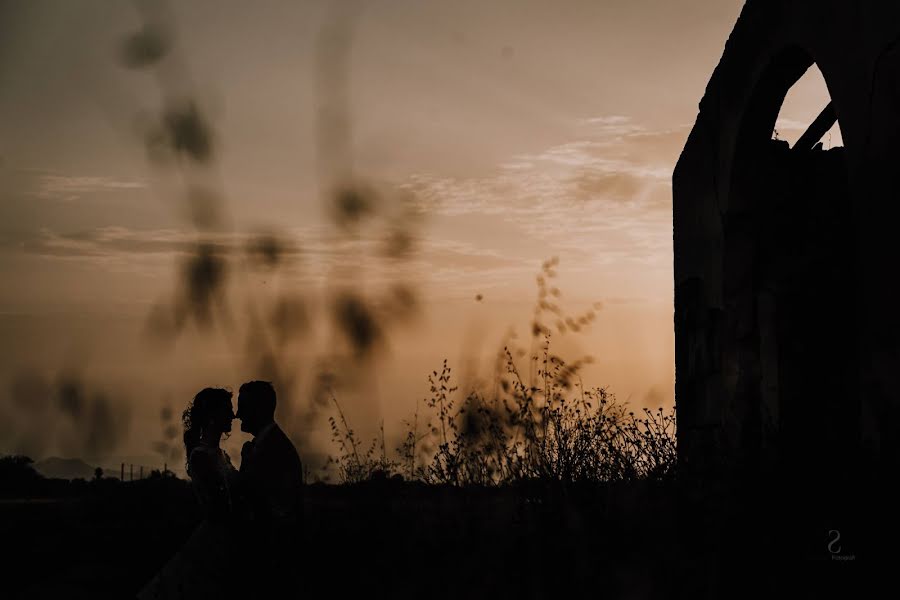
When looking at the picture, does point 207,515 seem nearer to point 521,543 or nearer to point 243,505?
point 243,505

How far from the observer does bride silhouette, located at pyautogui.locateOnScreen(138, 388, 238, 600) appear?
4418 millimetres

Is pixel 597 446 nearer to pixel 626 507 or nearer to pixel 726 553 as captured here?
pixel 626 507

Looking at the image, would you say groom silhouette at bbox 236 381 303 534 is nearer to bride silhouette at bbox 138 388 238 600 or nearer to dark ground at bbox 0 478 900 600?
bride silhouette at bbox 138 388 238 600

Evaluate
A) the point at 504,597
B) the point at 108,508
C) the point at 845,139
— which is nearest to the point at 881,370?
the point at 845,139

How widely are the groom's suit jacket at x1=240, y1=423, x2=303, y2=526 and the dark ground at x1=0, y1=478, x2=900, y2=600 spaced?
15.4 inches

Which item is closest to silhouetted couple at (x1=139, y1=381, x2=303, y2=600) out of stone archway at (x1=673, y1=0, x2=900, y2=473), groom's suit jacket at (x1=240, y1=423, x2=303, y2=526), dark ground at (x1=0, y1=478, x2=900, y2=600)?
groom's suit jacket at (x1=240, y1=423, x2=303, y2=526)

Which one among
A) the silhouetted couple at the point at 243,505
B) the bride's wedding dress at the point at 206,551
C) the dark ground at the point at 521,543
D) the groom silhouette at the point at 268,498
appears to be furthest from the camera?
the groom silhouette at the point at 268,498

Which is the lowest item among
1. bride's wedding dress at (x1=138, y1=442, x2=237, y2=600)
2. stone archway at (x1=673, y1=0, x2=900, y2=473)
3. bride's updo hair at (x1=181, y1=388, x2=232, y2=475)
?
bride's wedding dress at (x1=138, y1=442, x2=237, y2=600)

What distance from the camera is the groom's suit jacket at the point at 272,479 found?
4680 mm

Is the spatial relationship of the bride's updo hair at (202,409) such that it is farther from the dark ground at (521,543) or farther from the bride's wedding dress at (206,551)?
the dark ground at (521,543)

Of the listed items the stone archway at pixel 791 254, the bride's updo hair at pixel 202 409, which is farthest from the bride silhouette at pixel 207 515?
the stone archway at pixel 791 254

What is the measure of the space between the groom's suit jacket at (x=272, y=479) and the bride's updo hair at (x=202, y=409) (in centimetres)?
26

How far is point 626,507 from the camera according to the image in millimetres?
5012

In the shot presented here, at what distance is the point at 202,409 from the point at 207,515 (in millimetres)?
526
